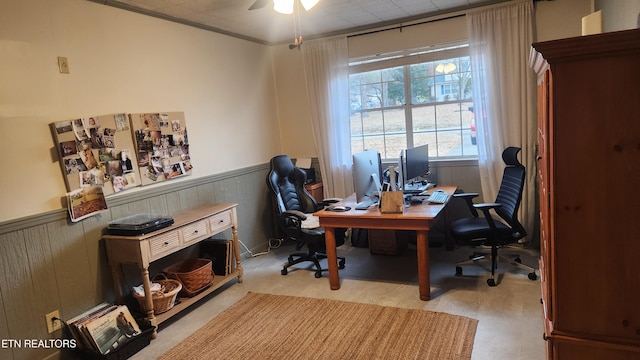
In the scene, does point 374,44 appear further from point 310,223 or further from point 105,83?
point 105,83

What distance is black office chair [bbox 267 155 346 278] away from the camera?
153 inches

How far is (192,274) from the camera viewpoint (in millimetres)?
3369

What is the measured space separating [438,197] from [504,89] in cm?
139

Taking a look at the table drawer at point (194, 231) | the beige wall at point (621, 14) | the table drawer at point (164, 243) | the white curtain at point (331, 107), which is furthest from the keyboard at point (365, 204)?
the beige wall at point (621, 14)

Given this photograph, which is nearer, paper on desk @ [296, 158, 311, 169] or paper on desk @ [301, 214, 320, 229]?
paper on desk @ [301, 214, 320, 229]

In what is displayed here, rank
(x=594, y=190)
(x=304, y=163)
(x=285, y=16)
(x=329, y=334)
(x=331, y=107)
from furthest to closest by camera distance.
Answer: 1. (x=304, y=163)
2. (x=331, y=107)
3. (x=285, y=16)
4. (x=329, y=334)
5. (x=594, y=190)

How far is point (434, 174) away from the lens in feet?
15.1

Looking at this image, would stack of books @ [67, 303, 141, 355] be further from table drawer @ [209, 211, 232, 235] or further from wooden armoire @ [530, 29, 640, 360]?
wooden armoire @ [530, 29, 640, 360]

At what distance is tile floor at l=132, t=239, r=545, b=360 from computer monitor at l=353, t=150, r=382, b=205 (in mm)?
739

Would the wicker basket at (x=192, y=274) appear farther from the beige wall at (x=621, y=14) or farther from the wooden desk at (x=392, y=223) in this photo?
the beige wall at (x=621, y=14)

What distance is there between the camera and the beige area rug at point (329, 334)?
2568 millimetres

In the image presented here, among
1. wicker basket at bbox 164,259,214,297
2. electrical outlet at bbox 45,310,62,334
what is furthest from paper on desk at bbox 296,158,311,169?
electrical outlet at bbox 45,310,62,334

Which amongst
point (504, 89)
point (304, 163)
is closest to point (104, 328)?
point (304, 163)

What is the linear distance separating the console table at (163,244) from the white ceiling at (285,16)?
1752 millimetres
